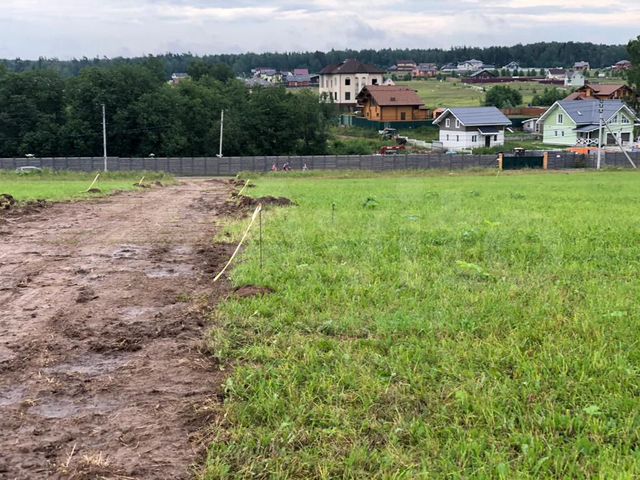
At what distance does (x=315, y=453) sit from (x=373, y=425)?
51 centimetres

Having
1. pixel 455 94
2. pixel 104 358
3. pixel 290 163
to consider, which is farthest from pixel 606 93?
pixel 104 358

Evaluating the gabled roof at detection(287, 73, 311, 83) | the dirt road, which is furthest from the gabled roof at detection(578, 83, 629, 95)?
the gabled roof at detection(287, 73, 311, 83)

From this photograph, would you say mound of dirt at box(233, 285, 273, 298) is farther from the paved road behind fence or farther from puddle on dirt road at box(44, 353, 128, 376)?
the paved road behind fence

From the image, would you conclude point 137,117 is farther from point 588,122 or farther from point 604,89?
point 604,89

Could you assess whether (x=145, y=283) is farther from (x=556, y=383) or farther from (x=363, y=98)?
(x=363, y=98)

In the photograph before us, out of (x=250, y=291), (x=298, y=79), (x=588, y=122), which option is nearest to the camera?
(x=250, y=291)

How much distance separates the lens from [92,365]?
5.70 metres

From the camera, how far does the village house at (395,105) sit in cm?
8312

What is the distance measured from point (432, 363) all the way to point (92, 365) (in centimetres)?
288

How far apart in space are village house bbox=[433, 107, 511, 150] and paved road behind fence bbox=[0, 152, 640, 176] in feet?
50.0

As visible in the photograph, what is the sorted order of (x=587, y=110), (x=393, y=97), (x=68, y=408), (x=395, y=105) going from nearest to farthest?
(x=68, y=408) < (x=587, y=110) < (x=395, y=105) < (x=393, y=97)

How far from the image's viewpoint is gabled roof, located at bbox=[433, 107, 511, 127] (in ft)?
228

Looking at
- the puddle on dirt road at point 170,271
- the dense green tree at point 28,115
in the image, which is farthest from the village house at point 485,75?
the puddle on dirt road at point 170,271

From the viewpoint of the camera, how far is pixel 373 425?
449cm
